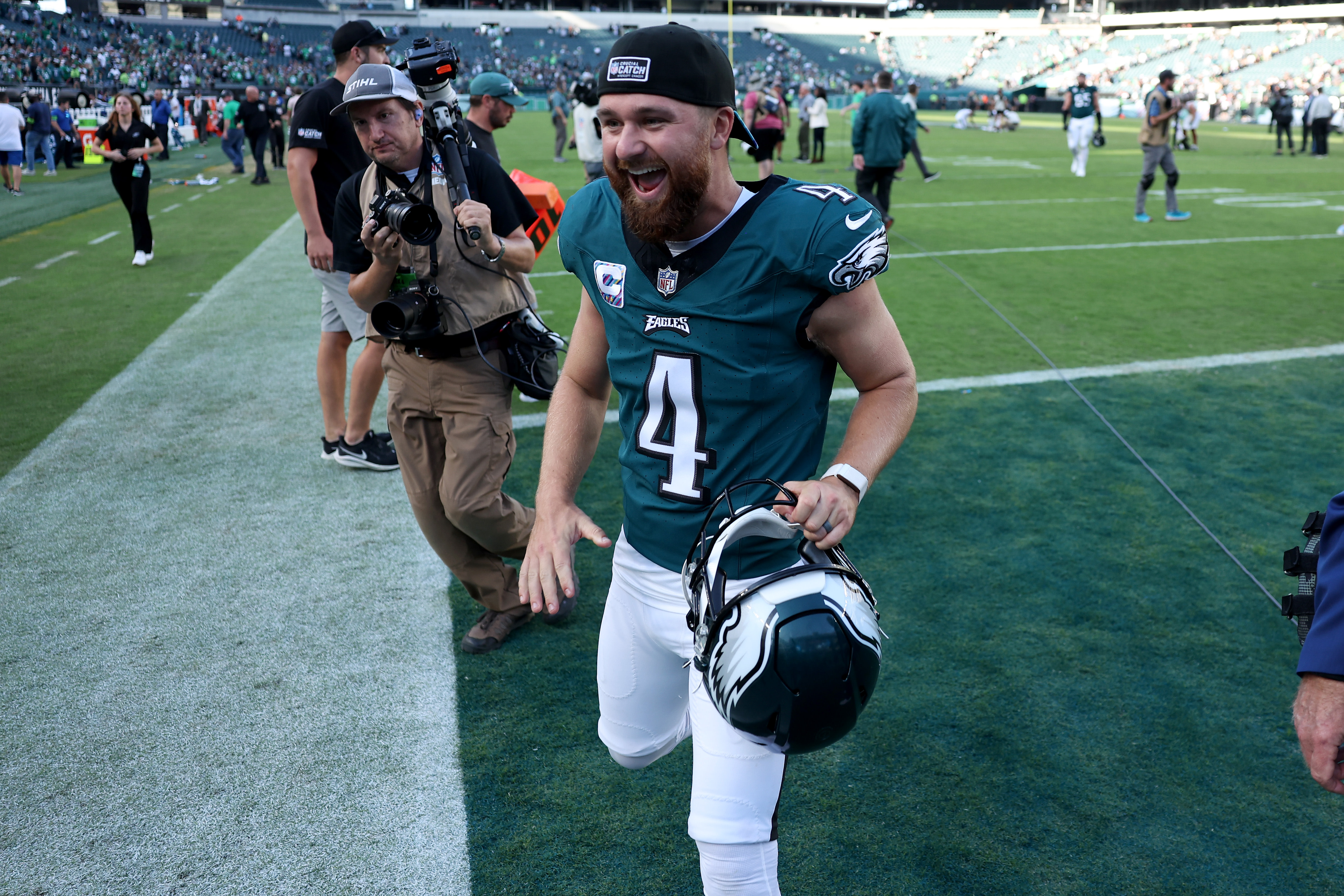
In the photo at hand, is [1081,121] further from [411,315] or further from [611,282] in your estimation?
[611,282]

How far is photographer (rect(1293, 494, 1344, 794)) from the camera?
1678 mm

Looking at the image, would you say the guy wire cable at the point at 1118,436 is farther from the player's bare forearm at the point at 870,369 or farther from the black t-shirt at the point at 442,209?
the black t-shirt at the point at 442,209

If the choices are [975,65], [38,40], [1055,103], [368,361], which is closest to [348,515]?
[368,361]

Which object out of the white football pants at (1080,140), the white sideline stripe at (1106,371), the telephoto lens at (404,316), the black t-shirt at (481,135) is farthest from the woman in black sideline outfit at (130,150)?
the white football pants at (1080,140)

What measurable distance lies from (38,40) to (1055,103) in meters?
49.1

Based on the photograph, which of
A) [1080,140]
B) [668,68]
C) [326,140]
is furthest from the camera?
[1080,140]

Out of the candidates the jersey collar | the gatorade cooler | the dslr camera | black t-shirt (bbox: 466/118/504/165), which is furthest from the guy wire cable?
black t-shirt (bbox: 466/118/504/165)

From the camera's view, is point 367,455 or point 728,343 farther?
point 367,455

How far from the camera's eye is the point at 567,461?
8.74 ft

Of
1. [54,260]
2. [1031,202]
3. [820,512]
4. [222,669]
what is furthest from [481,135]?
[1031,202]

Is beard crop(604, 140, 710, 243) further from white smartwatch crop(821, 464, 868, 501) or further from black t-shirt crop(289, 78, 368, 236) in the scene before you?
black t-shirt crop(289, 78, 368, 236)

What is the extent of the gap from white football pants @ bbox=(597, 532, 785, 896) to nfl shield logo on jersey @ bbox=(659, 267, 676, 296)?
2.23 feet

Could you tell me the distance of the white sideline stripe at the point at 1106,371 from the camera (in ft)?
24.1

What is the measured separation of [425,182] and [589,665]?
6.81ft
